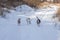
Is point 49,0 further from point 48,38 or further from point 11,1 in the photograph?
point 48,38

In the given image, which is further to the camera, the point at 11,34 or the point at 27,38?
the point at 11,34

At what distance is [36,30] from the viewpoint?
1727 cm

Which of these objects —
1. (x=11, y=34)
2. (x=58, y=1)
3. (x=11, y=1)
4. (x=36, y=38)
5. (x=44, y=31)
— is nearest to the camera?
(x=36, y=38)

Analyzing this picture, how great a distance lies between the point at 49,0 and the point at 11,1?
630 inches

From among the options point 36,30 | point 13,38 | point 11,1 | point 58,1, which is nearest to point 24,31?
point 36,30

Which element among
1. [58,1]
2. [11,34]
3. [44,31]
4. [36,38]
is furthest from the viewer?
[58,1]

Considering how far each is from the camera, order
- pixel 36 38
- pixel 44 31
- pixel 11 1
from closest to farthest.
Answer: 1. pixel 36 38
2. pixel 44 31
3. pixel 11 1

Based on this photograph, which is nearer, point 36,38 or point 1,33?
point 36,38

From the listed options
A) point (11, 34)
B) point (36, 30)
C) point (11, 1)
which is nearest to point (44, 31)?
point (36, 30)

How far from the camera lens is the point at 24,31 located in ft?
55.7

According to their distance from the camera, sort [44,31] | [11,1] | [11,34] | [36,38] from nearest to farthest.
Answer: [36,38]
[11,34]
[44,31]
[11,1]

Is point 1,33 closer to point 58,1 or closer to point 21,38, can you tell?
point 21,38

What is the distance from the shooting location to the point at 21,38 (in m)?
14.5

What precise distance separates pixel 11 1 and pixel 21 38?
25119mm
